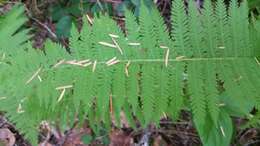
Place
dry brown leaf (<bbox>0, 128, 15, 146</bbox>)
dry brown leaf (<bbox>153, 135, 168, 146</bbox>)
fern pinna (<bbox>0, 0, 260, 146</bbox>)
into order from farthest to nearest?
dry brown leaf (<bbox>0, 128, 15, 146</bbox>) < dry brown leaf (<bbox>153, 135, 168, 146</bbox>) < fern pinna (<bbox>0, 0, 260, 146</bbox>)

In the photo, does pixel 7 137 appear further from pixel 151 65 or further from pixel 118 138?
pixel 151 65

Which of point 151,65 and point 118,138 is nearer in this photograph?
point 151,65

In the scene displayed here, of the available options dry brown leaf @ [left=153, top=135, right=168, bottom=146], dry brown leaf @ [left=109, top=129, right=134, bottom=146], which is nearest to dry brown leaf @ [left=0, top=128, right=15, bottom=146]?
dry brown leaf @ [left=109, top=129, right=134, bottom=146]

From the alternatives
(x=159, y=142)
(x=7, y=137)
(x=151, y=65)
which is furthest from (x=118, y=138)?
(x=151, y=65)

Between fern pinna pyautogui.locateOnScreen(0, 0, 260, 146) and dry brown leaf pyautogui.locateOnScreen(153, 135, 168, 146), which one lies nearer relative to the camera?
fern pinna pyautogui.locateOnScreen(0, 0, 260, 146)

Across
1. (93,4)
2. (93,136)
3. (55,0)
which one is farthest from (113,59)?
(55,0)

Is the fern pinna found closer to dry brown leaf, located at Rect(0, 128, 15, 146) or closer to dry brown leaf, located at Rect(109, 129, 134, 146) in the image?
Result: dry brown leaf, located at Rect(109, 129, 134, 146)

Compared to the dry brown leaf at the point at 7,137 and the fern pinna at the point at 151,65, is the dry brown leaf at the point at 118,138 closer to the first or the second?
the dry brown leaf at the point at 7,137
